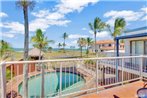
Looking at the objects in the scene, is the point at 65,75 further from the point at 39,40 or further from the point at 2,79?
the point at 39,40

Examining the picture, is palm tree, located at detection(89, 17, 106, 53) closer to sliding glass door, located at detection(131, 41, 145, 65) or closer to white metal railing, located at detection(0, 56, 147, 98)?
sliding glass door, located at detection(131, 41, 145, 65)

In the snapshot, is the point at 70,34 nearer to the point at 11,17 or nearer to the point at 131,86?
the point at 11,17

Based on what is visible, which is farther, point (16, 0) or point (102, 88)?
point (16, 0)

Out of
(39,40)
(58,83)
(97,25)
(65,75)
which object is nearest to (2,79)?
(65,75)

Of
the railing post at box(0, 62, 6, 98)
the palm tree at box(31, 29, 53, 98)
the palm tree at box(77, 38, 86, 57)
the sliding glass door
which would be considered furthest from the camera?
the palm tree at box(77, 38, 86, 57)

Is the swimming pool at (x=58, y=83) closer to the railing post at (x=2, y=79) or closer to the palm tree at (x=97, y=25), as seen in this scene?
the railing post at (x=2, y=79)

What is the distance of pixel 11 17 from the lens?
144 feet

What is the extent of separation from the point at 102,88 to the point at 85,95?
2.70 ft

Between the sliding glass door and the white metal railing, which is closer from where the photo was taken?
the white metal railing

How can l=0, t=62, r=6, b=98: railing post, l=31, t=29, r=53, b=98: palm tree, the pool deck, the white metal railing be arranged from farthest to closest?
1. l=31, t=29, r=53, b=98: palm tree
2. the pool deck
3. the white metal railing
4. l=0, t=62, r=6, b=98: railing post

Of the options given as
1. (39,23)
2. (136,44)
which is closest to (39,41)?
(39,23)

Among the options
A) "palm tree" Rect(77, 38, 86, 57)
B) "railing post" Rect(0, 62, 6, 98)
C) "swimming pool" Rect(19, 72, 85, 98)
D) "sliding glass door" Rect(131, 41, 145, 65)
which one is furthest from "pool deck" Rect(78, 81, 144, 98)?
"palm tree" Rect(77, 38, 86, 57)

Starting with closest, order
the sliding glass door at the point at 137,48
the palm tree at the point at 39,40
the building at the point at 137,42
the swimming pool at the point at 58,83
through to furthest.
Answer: the swimming pool at the point at 58,83 → the building at the point at 137,42 → the sliding glass door at the point at 137,48 → the palm tree at the point at 39,40

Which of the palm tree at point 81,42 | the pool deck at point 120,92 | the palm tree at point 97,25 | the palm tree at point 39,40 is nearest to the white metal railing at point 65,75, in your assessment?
the pool deck at point 120,92
